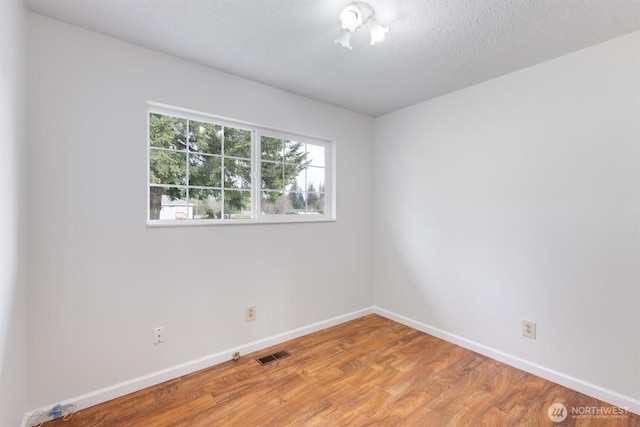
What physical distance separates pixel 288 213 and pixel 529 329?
211 cm

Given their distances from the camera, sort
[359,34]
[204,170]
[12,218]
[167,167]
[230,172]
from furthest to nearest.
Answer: [230,172] < [204,170] < [167,167] < [359,34] < [12,218]

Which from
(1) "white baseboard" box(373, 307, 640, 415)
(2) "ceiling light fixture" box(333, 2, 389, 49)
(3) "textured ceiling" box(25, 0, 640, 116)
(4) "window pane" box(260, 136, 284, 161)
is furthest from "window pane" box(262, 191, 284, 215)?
(1) "white baseboard" box(373, 307, 640, 415)

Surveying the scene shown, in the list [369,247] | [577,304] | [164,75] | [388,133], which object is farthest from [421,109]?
[164,75]

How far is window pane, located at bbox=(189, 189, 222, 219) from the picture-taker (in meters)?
2.21

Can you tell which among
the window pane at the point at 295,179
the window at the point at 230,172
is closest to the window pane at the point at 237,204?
the window at the point at 230,172

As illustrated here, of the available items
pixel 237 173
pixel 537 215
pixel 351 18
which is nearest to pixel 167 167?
pixel 237 173

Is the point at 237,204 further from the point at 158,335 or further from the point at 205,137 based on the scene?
the point at 158,335

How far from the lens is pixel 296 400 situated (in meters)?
1.82

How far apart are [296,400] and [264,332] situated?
77 cm

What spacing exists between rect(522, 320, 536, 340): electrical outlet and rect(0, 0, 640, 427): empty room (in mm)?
16

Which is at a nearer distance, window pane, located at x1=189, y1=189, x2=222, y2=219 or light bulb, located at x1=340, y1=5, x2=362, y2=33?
light bulb, located at x1=340, y1=5, x2=362, y2=33

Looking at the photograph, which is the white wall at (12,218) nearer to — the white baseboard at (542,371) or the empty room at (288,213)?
the empty room at (288,213)

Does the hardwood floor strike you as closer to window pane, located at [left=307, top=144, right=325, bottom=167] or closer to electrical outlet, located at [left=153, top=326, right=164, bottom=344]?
electrical outlet, located at [left=153, top=326, right=164, bottom=344]

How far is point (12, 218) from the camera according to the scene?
4.37 feet
